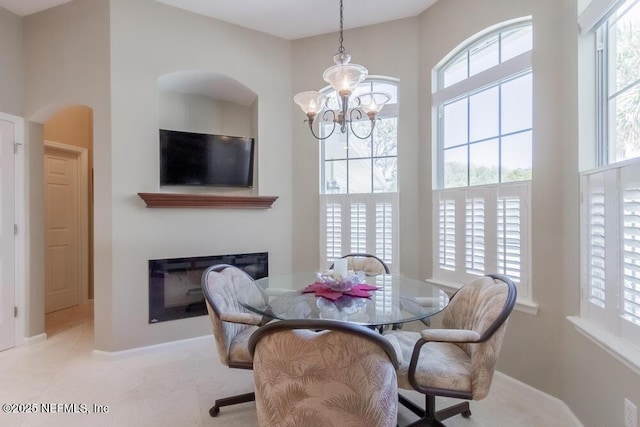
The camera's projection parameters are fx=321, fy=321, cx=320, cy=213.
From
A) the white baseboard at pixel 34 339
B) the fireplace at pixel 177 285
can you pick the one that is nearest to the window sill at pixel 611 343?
the fireplace at pixel 177 285

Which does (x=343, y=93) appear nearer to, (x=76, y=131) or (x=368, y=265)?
(x=368, y=265)

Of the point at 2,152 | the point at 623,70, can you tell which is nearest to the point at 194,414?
the point at 2,152

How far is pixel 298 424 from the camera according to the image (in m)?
1.16

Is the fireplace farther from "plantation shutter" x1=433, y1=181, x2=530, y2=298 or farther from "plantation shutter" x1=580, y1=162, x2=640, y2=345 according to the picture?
"plantation shutter" x1=580, y1=162, x2=640, y2=345

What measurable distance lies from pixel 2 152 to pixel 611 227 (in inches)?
187

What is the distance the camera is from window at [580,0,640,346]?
5.14 ft

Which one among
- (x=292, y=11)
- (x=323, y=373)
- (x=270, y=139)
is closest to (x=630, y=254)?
(x=323, y=373)

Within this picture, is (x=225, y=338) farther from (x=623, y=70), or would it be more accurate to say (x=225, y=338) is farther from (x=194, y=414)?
(x=623, y=70)

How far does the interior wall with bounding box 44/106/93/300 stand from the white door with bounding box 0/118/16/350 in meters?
1.06

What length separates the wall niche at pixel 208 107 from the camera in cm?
340

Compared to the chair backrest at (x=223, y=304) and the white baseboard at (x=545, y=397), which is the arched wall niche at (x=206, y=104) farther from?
the white baseboard at (x=545, y=397)

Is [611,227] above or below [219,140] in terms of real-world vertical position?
below

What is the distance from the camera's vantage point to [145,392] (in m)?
2.33

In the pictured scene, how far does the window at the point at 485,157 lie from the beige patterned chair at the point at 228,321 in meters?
1.86
